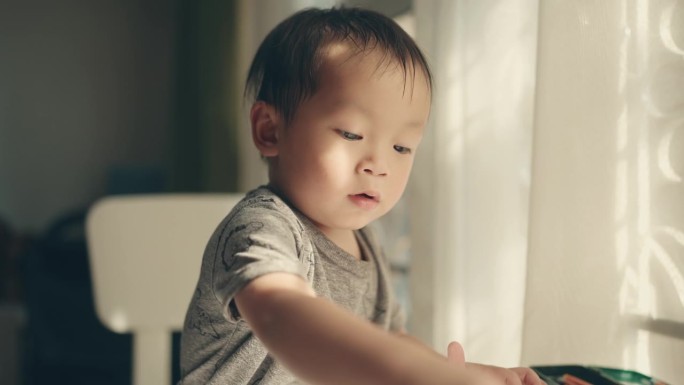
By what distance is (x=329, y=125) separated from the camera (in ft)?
2.29

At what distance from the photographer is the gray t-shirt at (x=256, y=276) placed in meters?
0.58

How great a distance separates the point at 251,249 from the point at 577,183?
353 mm

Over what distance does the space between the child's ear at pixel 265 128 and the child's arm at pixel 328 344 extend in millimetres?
250

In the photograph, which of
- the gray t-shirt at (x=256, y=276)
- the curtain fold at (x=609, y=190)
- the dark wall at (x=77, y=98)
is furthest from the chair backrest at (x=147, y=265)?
the dark wall at (x=77, y=98)

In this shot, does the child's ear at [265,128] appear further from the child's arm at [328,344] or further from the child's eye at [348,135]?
the child's arm at [328,344]

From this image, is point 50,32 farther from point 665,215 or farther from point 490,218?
point 665,215

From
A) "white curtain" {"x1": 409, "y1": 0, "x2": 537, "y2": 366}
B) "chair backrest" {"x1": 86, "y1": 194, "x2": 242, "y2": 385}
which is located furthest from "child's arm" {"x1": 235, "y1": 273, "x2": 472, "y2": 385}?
"chair backrest" {"x1": 86, "y1": 194, "x2": 242, "y2": 385}

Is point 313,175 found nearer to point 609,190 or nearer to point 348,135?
point 348,135

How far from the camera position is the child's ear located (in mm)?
767

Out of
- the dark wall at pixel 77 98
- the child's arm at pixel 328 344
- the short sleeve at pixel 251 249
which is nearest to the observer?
the child's arm at pixel 328 344

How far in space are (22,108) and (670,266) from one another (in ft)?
13.8

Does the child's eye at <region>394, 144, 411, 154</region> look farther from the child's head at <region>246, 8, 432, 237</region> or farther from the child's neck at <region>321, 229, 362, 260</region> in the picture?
the child's neck at <region>321, 229, 362, 260</region>

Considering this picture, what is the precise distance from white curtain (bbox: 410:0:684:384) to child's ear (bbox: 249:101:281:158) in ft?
0.90

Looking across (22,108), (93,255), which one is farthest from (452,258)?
(22,108)
